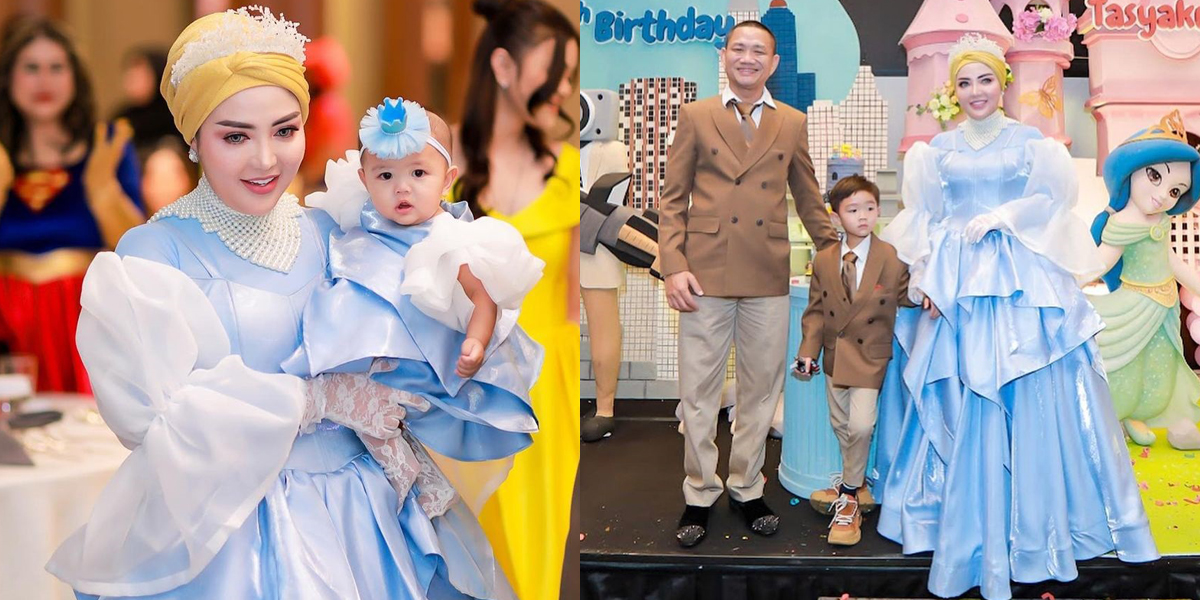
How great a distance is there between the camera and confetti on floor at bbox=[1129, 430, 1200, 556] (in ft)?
9.73

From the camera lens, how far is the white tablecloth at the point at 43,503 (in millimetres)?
2242

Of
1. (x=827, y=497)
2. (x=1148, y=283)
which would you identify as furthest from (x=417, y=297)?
(x=1148, y=283)

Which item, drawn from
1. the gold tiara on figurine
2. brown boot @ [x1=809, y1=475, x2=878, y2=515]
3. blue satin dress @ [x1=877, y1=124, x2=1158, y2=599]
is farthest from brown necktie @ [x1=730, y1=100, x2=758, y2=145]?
the gold tiara on figurine

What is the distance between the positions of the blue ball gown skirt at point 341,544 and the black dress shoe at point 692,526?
0.90 metres

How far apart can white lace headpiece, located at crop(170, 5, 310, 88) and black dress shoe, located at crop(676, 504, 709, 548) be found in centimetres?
183

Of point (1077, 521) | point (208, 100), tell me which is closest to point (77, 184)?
point (208, 100)

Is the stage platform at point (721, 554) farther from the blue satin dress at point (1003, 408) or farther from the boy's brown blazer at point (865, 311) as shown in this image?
the boy's brown blazer at point (865, 311)

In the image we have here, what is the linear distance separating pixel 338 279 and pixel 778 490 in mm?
1662

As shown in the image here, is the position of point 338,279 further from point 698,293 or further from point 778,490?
point 778,490

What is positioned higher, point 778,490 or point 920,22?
point 920,22

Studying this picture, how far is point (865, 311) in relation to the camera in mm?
2859

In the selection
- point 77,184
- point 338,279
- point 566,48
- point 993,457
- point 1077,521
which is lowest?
point 1077,521

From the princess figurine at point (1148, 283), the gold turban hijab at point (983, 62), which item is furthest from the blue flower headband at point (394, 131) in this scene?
the princess figurine at point (1148, 283)

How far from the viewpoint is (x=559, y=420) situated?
8.55ft
